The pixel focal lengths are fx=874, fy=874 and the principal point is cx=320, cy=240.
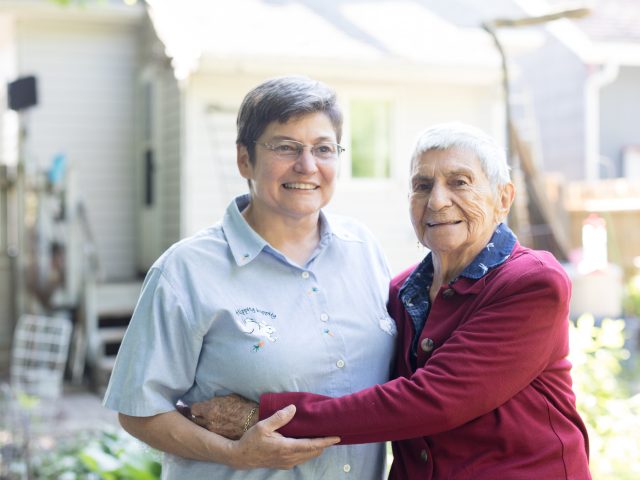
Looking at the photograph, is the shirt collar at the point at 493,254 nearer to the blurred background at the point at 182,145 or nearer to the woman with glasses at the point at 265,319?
the woman with glasses at the point at 265,319

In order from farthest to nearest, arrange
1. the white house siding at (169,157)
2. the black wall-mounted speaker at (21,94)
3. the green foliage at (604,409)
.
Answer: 1. the white house siding at (169,157)
2. the black wall-mounted speaker at (21,94)
3. the green foliage at (604,409)

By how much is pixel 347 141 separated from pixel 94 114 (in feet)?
12.1

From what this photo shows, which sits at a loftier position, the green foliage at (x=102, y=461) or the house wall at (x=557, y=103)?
the house wall at (x=557, y=103)

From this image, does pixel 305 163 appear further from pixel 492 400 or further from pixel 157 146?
pixel 157 146

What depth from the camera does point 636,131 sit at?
16000 millimetres

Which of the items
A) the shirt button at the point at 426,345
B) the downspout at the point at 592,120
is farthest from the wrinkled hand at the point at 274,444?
the downspout at the point at 592,120

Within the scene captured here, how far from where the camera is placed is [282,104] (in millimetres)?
2471

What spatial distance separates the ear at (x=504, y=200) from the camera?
2420 mm

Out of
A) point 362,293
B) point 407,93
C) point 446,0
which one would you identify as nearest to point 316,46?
point 407,93

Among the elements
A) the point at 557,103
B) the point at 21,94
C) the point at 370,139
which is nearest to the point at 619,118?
the point at 557,103

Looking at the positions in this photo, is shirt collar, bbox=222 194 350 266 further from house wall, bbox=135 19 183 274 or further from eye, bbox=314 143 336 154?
house wall, bbox=135 19 183 274

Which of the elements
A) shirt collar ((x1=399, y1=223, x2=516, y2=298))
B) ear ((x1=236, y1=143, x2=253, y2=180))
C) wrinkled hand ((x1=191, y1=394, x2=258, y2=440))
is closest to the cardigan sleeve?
shirt collar ((x1=399, y1=223, x2=516, y2=298))

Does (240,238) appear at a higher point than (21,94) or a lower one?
lower

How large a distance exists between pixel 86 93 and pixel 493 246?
9984 millimetres
